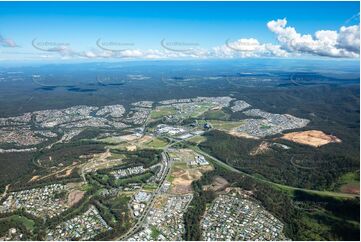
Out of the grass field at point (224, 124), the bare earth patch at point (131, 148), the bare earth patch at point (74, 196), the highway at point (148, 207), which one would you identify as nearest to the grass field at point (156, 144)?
the bare earth patch at point (131, 148)

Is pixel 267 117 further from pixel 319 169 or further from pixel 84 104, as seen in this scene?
pixel 84 104

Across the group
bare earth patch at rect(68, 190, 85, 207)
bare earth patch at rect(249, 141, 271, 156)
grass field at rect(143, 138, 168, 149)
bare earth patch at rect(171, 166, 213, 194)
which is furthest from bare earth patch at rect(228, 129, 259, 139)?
bare earth patch at rect(68, 190, 85, 207)

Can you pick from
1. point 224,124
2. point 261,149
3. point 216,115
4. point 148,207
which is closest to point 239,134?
point 224,124

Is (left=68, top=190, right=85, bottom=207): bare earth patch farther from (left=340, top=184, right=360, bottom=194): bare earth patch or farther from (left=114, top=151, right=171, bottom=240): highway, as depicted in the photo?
(left=340, top=184, right=360, bottom=194): bare earth patch

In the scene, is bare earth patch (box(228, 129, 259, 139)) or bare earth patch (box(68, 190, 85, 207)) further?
bare earth patch (box(228, 129, 259, 139))

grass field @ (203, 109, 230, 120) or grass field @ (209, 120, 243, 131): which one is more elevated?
grass field @ (209, 120, 243, 131)

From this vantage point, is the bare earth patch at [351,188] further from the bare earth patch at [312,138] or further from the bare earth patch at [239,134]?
Answer: the bare earth patch at [239,134]

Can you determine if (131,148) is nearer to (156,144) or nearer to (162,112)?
(156,144)
